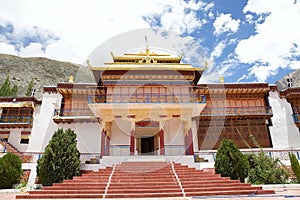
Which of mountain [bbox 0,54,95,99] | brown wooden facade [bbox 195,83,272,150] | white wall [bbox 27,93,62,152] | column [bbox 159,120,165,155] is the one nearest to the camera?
column [bbox 159,120,165,155]

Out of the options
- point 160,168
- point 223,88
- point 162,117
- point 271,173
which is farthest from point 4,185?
point 223,88

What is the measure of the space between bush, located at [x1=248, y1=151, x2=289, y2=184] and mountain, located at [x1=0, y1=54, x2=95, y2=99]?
2087 inches

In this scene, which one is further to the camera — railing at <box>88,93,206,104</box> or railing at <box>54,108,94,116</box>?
railing at <box>54,108,94,116</box>

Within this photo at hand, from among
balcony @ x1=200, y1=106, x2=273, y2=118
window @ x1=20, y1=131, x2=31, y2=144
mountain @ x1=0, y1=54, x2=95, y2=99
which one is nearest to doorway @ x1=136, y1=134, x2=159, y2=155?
balcony @ x1=200, y1=106, x2=273, y2=118

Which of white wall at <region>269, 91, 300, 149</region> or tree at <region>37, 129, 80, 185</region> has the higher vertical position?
white wall at <region>269, 91, 300, 149</region>

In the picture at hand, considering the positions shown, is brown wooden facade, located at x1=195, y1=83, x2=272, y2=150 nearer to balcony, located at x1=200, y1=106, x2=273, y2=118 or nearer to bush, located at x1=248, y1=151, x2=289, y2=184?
balcony, located at x1=200, y1=106, x2=273, y2=118

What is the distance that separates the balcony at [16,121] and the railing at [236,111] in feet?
48.0

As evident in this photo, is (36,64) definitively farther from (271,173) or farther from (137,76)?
(271,173)

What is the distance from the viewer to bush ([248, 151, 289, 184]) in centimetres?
1055

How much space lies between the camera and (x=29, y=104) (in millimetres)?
19938

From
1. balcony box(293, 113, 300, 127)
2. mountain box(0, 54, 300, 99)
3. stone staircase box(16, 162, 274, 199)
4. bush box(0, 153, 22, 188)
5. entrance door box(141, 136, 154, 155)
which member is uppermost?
mountain box(0, 54, 300, 99)

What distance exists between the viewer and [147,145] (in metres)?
18.7

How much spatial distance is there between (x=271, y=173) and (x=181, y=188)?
4.96 metres

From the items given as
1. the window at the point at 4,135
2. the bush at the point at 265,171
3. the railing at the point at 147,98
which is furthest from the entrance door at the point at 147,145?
the window at the point at 4,135
